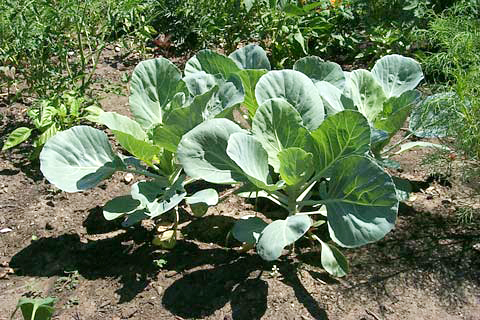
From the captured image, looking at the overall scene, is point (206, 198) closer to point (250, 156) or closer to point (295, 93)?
point (250, 156)

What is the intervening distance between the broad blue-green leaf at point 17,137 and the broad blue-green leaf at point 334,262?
183cm

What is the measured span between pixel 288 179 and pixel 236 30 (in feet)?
6.94

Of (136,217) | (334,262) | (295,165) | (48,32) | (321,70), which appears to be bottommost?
(334,262)

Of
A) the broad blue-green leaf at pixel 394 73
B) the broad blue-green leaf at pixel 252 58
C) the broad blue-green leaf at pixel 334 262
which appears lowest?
the broad blue-green leaf at pixel 334 262

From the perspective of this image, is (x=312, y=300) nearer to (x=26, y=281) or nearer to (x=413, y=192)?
(x=413, y=192)

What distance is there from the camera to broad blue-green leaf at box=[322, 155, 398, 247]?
2.52 m

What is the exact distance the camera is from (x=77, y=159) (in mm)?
2967

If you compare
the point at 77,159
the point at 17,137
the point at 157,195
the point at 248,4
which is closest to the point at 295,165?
the point at 157,195

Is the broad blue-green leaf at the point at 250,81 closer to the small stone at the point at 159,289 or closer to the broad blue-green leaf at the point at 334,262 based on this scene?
the broad blue-green leaf at the point at 334,262

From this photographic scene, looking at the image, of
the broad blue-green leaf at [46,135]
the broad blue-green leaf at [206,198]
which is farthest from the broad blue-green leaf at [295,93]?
the broad blue-green leaf at [46,135]

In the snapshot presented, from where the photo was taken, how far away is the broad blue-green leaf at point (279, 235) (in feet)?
8.07

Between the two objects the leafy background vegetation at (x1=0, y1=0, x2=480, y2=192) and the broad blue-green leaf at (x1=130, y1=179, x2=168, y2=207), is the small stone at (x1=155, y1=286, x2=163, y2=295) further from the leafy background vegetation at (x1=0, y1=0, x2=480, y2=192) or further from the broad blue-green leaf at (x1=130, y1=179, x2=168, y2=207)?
the leafy background vegetation at (x1=0, y1=0, x2=480, y2=192)

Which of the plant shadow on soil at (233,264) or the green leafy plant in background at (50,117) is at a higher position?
the green leafy plant in background at (50,117)

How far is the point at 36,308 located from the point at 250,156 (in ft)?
3.29
